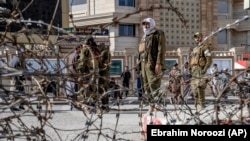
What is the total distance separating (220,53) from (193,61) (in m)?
14.0

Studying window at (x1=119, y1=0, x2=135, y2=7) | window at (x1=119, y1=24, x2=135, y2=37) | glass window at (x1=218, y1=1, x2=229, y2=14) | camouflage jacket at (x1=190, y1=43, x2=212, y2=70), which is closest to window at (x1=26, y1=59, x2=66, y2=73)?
camouflage jacket at (x1=190, y1=43, x2=212, y2=70)

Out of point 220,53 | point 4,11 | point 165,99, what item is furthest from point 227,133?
point 220,53

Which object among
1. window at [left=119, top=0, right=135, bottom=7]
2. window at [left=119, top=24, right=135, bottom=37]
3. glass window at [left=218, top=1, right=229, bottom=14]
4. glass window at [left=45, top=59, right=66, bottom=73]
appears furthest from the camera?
glass window at [left=218, top=1, right=229, bottom=14]

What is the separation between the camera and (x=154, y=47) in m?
7.59

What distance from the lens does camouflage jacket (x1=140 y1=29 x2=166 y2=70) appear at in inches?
295

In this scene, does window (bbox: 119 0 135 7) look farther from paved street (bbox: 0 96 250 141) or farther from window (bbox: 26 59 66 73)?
window (bbox: 26 59 66 73)

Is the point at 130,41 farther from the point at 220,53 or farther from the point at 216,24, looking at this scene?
the point at 220,53

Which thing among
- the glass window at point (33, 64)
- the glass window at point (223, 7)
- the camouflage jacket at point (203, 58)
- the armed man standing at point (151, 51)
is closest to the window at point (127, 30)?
the glass window at point (223, 7)

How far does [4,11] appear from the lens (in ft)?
9.80

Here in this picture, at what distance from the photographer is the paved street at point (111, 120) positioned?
10.8ft

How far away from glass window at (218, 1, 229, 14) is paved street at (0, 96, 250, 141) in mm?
36594

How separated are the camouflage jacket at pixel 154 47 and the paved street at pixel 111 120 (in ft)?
2.96

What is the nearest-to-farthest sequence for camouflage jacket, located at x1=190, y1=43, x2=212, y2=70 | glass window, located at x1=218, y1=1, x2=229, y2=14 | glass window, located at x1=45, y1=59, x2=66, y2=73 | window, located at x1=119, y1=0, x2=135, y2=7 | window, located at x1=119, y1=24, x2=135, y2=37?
glass window, located at x1=45, y1=59, x2=66, y2=73
camouflage jacket, located at x1=190, y1=43, x2=212, y2=70
window, located at x1=119, y1=24, x2=135, y2=37
window, located at x1=119, y1=0, x2=135, y2=7
glass window, located at x1=218, y1=1, x2=229, y2=14

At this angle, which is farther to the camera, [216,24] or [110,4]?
[216,24]
